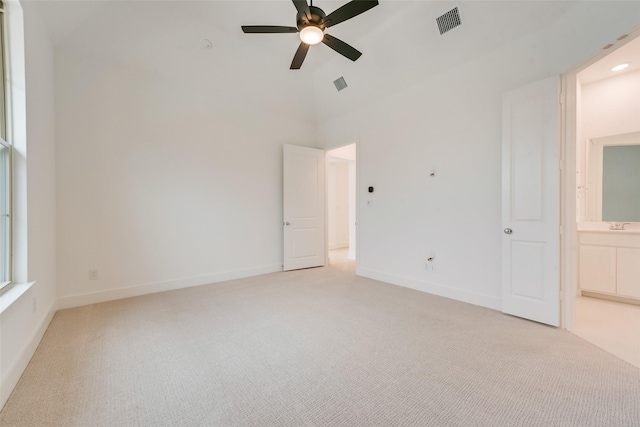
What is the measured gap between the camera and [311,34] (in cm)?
235

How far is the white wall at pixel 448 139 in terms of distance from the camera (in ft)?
8.12

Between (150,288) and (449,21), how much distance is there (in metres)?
4.77

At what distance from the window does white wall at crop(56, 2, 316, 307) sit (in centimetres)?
114

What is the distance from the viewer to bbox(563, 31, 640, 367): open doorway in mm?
2904

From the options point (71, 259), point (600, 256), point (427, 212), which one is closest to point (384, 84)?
point (427, 212)

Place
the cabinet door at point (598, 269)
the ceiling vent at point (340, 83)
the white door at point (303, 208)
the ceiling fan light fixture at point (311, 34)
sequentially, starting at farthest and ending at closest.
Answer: the white door at point (303, 208)
the ceiling vent at point (340, 83)
the cabinet door at point (598, 269)
the ceiling fan light fixture at point (311, 34)

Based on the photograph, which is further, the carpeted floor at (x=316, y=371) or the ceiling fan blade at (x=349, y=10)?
the ceiling fan blade at (x=349, y=10)

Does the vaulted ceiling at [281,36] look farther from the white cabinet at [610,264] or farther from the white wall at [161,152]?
the white cabinet at [610,264]

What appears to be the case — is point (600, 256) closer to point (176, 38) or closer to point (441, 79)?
point (441, 79)

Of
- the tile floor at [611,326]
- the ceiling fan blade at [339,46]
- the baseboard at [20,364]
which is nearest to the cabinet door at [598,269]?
the tile floor at [611,326]

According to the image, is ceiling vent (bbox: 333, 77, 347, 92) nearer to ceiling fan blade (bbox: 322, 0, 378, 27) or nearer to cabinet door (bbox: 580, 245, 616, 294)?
ceiling fan blade (bbox: 322, 0, 378, 27)

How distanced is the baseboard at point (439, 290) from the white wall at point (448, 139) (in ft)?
0.04

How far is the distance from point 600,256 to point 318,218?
3.96 meters

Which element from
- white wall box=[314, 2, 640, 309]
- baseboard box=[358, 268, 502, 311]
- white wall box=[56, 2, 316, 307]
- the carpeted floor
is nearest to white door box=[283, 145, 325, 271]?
white wall box=[56, 2, 316, 307]
